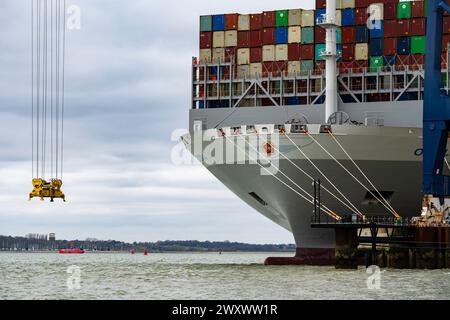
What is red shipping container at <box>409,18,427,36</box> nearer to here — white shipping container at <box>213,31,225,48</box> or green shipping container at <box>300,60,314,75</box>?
green shipping container at <box>300,60,314,75</box>

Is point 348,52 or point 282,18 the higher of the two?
point 282,18

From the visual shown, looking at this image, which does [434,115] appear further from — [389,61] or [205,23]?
[205,23]

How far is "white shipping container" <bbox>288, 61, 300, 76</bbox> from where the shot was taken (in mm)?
68438

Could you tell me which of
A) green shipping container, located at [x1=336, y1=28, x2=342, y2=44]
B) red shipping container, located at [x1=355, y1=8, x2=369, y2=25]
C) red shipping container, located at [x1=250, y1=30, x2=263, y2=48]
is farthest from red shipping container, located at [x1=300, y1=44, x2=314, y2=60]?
red shipping container, located at [x1=355, y1=8, x2=369, y2=25]

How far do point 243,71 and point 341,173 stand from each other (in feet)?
36.2

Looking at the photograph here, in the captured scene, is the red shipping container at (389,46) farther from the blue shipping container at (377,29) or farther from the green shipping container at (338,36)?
the green shipping container at (338,36)

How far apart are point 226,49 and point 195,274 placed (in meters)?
18.1

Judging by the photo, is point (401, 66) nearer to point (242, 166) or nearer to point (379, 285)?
point (242, 166)

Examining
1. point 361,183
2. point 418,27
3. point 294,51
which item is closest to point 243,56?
point 294,51

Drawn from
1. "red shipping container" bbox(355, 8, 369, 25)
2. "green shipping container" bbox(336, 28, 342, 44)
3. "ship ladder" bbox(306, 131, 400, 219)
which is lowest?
"ship ladder" bbox(306, 131, 400, 219)

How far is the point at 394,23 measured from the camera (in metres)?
66.9

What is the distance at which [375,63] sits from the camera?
6744 centimetres

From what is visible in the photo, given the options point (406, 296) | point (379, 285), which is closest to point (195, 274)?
point (379, 285)

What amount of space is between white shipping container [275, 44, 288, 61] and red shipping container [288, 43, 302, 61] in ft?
0.80
